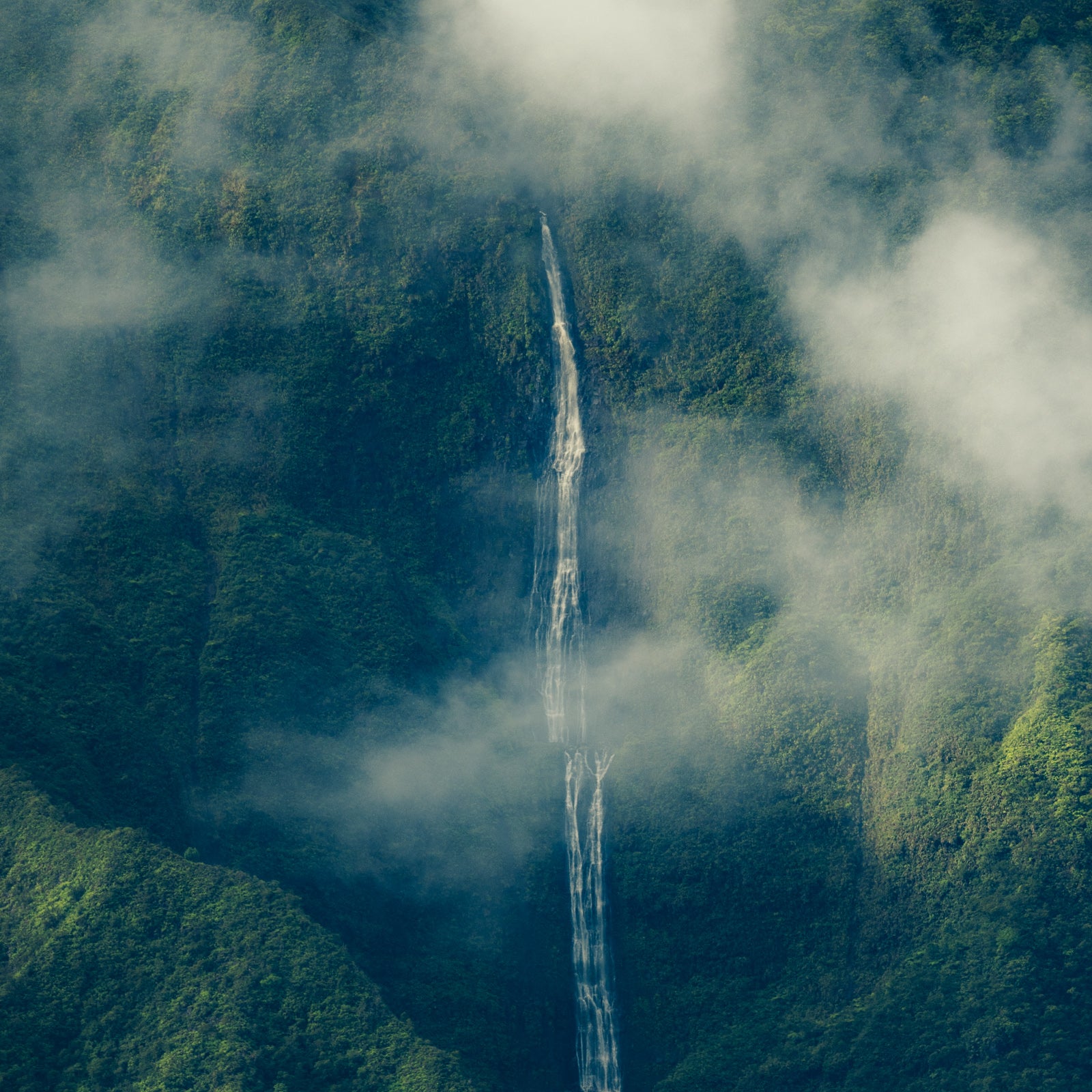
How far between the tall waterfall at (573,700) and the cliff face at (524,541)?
56cm

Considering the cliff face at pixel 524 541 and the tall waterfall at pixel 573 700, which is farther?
the tall waterfall at pixel 573 700

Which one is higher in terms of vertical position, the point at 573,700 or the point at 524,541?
the point at 524,541

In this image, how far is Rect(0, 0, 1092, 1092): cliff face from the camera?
141 feet

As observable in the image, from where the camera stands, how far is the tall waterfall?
47.2 meters

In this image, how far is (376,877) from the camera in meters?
47.3

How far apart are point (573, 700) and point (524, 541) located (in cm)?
610

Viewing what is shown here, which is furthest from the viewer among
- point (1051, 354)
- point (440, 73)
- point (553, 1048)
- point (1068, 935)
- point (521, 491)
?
point (440, 73)

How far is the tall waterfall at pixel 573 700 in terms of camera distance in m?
47.2

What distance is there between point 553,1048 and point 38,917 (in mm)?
15979

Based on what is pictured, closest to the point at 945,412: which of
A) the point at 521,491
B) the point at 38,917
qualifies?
the point at 521,491

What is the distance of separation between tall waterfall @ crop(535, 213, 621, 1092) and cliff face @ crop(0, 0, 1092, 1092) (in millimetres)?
561

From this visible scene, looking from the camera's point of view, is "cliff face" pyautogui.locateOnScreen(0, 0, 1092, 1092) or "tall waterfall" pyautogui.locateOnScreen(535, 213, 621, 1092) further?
"tall waterfall" pyautogui.locateOnScreen(535, 213, 621, 1092)

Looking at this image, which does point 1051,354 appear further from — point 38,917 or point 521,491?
point 38,917

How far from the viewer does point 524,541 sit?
179 ft
